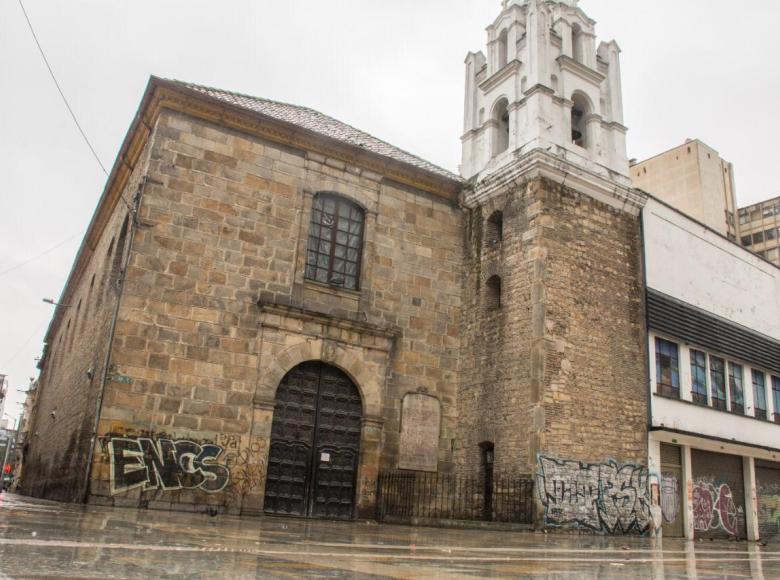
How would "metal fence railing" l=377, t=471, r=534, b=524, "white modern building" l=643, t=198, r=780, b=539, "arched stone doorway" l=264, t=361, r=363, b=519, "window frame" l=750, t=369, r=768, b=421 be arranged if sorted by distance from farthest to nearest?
"window frame" l=750, t=369, r=768, b=421, "white modern building" l=643, t=198, r=780, b=539, "metal fence railing" l=377, t=471, r=534, b=524, "arched stone doorway" l=264, t=361, r=363, b=519

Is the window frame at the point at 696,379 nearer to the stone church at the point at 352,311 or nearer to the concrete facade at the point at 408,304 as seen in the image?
the concrete facade at the point at 408,304

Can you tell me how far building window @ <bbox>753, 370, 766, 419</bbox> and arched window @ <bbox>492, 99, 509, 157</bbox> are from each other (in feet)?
34.5

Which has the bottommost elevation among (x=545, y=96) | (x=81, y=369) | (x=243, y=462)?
(x=243, y=462)

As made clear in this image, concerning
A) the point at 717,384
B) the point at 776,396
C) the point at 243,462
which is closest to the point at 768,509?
the point at 776,396

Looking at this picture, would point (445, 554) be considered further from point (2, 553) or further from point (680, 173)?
point (680, 173)

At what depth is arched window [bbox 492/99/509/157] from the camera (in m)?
19.0

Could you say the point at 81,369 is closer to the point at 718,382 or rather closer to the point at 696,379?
the point at 696,379

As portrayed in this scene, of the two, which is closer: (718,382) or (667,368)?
(667,368)

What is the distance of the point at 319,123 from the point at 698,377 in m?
12.6

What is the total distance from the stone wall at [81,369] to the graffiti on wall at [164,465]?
2.06ft

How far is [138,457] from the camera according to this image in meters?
12.8

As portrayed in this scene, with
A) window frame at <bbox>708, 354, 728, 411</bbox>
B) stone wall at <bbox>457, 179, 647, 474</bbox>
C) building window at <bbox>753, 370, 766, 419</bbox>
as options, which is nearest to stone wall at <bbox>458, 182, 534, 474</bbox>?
stone wall at <bbox>457, 179, 647, 474</bbox>

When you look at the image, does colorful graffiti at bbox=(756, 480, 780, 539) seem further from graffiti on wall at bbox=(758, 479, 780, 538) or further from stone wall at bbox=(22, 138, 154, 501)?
stone wall at bbox=(22, 138, 154, 501)

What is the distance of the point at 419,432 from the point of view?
16.1 metres
